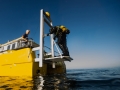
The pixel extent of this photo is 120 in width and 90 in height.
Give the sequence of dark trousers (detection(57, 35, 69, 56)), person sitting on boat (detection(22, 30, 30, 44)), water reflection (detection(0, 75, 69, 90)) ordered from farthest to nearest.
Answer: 1. person sitting on boat (detection(22, 30, 30, 44))
2. dark trousers (detection(57, 35, 69, 56))
3. water reflection (detection(0, 75, 69, 90))

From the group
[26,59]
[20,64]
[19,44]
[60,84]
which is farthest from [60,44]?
[60,84]

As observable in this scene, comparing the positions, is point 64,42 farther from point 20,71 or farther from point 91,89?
point 91,89

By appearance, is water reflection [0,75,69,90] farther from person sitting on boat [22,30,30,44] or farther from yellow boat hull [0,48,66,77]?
person sitting on boat [22,30,30,44]

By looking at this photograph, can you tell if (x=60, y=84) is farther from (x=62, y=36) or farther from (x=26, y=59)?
(x=26, y=59)

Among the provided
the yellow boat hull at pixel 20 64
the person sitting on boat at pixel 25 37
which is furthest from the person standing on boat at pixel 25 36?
the yellow boat hull at pixel 20 64

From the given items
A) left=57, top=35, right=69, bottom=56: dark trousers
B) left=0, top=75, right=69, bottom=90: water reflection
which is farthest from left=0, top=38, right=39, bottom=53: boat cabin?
left=0, top=75, right=69, bottom=90: water reflection

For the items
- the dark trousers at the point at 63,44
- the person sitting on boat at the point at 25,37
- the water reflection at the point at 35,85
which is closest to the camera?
the water reflection at the point at 35,85

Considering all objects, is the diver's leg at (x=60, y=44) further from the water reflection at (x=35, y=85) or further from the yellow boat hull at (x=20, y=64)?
the water reflection at (x=35, y=85)

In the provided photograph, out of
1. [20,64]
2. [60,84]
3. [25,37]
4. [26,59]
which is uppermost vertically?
[25,37]

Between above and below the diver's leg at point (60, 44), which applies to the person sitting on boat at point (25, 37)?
above

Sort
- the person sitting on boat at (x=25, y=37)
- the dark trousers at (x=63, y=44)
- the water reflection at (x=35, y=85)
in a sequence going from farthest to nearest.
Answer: the person sitting on boat at (x=25, y=37)
the dark trousers at (x=63, y=44)
the water reflection at (x=35, y=85)

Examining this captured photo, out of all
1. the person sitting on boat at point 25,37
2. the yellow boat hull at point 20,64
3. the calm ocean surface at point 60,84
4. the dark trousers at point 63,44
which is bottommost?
the calm ocean surface at point 60,84

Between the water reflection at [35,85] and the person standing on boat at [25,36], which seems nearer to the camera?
the water reflection at [35,85]

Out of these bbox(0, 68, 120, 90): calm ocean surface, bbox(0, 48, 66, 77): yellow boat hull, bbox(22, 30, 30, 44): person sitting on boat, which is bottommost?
bbox(0, 68, 120, 90): calm ocean surface
